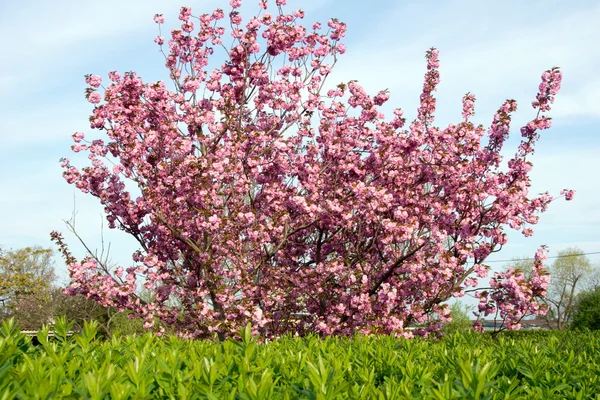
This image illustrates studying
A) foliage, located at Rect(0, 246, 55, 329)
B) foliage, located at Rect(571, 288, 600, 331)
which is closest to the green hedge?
foliage, located at Rect(571, 288, 600, 331)

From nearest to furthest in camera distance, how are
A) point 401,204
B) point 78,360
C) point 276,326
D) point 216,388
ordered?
point 216,388 → point 78,360 → point 401,204 → point 276,326

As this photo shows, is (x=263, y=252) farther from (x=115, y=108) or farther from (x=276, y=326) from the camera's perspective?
(x=115, y=108)

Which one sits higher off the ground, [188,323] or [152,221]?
[152,221]

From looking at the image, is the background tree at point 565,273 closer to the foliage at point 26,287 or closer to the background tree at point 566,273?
the background tree at point 566,273

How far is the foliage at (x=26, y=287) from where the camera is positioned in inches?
1169

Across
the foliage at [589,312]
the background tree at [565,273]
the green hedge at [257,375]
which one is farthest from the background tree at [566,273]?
the green hedge at [257,375]

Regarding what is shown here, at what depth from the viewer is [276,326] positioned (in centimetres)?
1463

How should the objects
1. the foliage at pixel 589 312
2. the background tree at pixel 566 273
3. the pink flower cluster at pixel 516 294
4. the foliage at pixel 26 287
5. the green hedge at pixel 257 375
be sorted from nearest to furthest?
the green hedge at pixel 257 375 < the pink flower cluster at pixel 516 294 < the foliage at pixel 589 312 < the foliage at pixel 26 287 < the background tree at pixel 566 273

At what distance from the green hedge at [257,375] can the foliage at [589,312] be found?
59.8 feet

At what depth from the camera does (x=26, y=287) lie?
110ft

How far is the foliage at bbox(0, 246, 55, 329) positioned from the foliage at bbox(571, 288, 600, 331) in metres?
23.7

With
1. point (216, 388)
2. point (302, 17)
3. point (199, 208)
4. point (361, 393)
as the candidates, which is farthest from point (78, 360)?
point (302, 17)

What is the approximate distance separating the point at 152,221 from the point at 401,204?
5.92 m

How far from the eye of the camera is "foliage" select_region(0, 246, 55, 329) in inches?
1169
